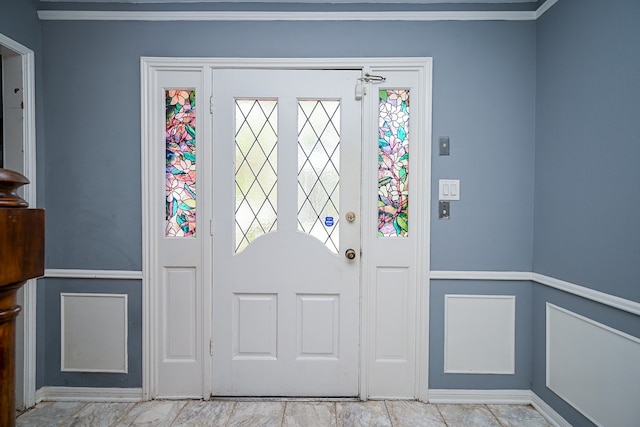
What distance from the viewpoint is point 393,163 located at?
7.52 ft

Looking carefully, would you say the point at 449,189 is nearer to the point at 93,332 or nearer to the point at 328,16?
the point at 328,16

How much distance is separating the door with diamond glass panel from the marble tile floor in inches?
4.8

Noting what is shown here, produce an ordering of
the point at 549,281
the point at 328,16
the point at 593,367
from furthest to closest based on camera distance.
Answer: the point at 328,16 → the point at 549,281 → the point at 593,367

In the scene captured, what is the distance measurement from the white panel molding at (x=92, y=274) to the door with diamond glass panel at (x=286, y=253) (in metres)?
0.54

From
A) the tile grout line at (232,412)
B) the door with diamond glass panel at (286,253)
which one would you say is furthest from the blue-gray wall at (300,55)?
the tile grout line at (232,412)

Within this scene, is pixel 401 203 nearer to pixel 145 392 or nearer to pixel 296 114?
pixel 296 114

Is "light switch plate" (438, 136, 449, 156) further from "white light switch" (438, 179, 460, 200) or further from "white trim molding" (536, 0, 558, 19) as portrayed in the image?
"white trim molding" (536, 0, 558, 19)

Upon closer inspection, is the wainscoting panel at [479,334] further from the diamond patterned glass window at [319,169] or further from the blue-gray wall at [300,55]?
the diamond patterned glass window at [319,169]

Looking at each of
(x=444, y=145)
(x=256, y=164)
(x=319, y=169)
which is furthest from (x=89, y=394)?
(x=444, y=145)

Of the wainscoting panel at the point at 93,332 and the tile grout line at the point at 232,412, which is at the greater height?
the wainscoting panel at the point at 93,332

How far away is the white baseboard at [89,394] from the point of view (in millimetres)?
2285

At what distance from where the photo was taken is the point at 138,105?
228cm

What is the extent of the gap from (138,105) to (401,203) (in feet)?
5.81

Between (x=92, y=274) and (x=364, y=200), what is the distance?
1786 millimetres
